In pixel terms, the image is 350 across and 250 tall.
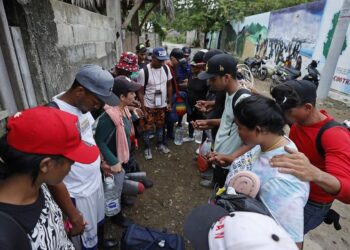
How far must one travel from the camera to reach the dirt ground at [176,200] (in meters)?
2.79

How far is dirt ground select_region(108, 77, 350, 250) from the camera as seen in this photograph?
2791 millimetres

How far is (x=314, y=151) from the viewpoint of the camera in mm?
1688

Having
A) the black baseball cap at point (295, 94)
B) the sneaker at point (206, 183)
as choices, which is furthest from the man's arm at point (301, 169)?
the sneaker at point (206, 183)

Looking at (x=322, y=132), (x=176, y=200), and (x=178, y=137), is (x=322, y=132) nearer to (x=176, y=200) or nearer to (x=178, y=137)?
(x=176, y=200)

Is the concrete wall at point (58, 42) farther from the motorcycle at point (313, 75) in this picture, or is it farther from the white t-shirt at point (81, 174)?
the motorcycle at point (313, 75)

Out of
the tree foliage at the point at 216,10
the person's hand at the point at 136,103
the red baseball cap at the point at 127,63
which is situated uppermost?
the tree foliage at the point at 216,10

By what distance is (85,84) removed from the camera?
174cm

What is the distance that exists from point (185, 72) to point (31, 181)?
4.13 meters

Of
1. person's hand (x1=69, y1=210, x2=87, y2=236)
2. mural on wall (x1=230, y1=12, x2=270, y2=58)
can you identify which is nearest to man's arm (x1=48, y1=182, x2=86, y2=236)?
person's hand (x1=69, y1=210, x2=87, y2=236)

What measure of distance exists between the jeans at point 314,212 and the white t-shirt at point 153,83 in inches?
112

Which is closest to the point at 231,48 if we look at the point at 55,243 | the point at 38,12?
the point at 38,12

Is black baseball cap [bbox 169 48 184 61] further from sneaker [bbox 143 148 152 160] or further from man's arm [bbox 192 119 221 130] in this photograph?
man's arm [bbox 192 119 221 130]

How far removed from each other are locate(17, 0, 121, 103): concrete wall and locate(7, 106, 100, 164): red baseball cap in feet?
5.52

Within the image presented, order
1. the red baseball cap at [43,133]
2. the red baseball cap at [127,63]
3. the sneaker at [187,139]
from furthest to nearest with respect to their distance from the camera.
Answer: the sneaker at [187,139] → the red baseball cap at [127,63] → the red baseball cap at [43,133]
